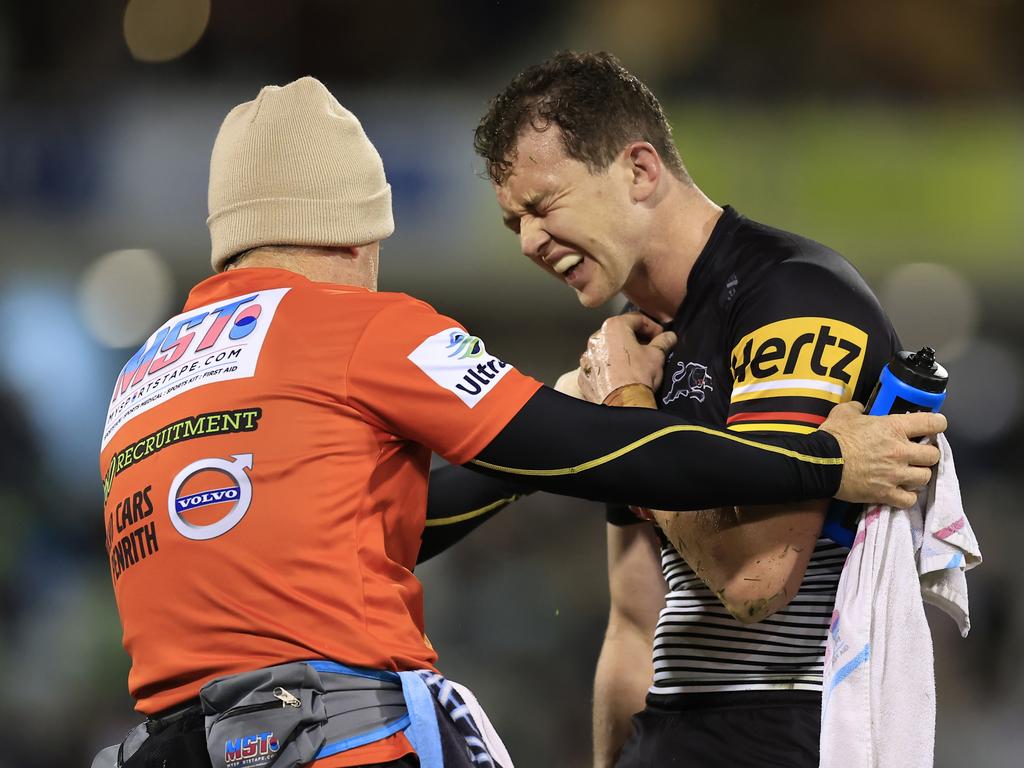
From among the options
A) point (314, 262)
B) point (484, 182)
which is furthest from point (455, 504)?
point (484, 182)

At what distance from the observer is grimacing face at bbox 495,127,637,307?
2.54 meters

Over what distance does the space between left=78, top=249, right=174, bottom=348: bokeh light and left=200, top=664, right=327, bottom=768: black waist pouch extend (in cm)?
606

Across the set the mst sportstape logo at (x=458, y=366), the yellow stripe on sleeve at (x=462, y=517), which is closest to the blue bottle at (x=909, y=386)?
the mst sportstape logo at (x=458, y=366)

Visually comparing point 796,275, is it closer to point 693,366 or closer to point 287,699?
point 693,366

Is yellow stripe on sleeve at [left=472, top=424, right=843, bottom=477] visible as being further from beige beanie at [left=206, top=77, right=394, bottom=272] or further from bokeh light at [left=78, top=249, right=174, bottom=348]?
bokeh light at [left=78, top=249, right=174, bottom=348]

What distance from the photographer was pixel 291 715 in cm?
180

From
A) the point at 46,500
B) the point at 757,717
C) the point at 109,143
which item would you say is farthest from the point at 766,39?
the point at 757,717

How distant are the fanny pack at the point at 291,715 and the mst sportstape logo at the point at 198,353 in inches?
18.9

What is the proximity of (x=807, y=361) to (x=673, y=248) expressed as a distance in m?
0.50

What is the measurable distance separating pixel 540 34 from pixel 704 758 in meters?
6.23

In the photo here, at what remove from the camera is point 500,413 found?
6.33ft

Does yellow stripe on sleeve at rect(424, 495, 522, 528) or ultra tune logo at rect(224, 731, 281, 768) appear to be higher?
yellow stripe on sleeve at rect(424, 495, 522, 528)

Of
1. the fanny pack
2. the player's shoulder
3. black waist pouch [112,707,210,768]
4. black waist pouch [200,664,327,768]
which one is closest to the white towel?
the player's shoulder

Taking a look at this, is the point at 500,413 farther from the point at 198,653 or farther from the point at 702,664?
the point at 702,664
